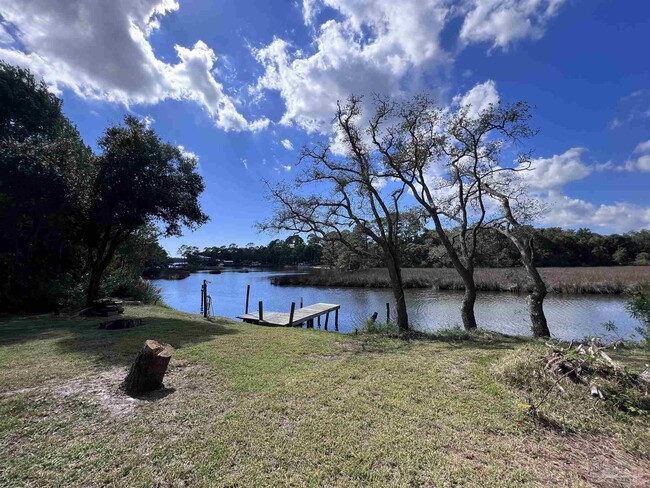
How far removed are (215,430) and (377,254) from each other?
333 inches

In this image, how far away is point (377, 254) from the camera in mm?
10727

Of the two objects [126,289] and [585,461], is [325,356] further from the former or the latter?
[126,289]

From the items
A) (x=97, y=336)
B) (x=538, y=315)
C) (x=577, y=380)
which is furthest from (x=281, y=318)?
(x=577, y=380)

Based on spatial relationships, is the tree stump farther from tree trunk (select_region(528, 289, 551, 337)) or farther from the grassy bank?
the grassy bank

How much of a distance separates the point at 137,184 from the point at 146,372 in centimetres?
831

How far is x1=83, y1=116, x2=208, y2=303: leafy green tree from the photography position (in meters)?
10.0

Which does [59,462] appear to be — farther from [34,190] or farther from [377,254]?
[34,190]

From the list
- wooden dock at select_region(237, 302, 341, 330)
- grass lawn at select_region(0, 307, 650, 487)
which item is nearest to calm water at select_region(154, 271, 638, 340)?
wooden dock at select_region(237, 302, 341, 330)

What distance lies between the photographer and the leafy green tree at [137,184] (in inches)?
395

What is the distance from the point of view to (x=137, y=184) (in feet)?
33.2

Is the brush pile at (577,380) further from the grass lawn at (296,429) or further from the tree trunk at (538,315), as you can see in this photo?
the tree trunk at (538,315)

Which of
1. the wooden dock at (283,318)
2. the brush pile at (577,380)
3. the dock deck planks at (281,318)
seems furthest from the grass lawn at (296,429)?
the dock deck planks at (281,318)

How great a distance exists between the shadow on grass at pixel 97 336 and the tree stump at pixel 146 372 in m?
1.16

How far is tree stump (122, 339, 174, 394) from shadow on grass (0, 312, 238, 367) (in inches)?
45.9
